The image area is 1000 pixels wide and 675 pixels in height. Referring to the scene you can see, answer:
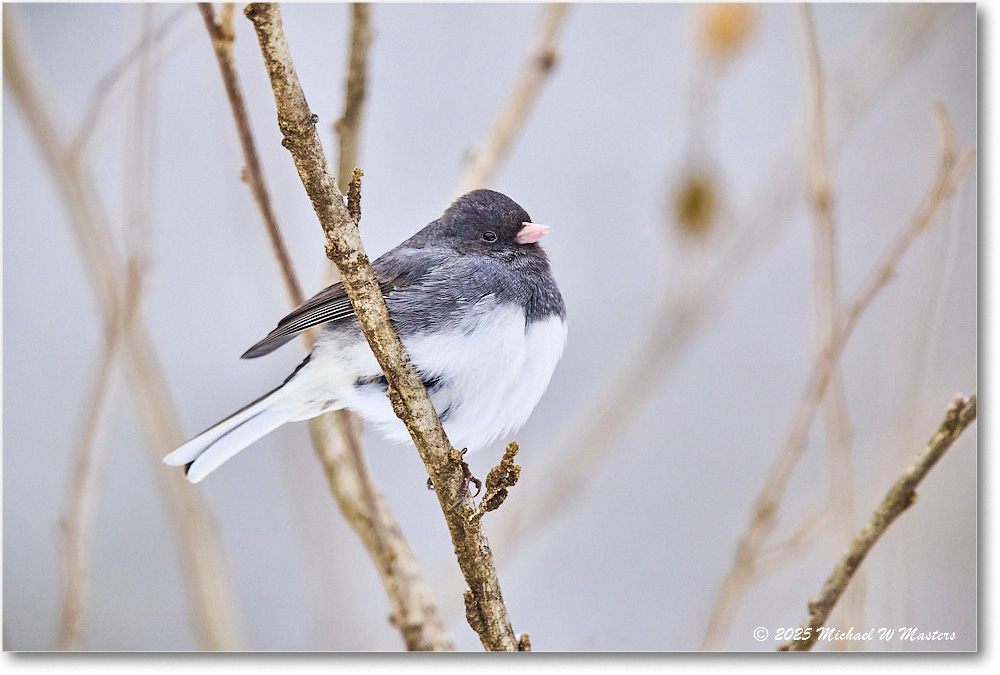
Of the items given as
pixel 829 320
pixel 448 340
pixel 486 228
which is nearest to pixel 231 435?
pixel 448 340

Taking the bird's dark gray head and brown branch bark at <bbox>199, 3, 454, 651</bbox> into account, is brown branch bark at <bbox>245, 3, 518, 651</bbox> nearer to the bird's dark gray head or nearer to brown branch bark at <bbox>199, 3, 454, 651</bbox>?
brown branch bark at <bbox>199, 3, 454, 651</bbox>

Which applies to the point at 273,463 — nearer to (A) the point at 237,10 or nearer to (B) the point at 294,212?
(B) the point at 294,212

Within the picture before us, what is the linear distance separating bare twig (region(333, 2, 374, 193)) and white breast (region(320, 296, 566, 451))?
0.42 m

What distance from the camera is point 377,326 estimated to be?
1173mm

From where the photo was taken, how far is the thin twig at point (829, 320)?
146 centimetres

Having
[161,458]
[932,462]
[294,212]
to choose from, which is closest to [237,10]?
[294,212]

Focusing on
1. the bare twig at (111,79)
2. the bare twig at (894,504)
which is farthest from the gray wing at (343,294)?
the bare twig at (894,504)

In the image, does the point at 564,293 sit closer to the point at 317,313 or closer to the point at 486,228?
the point at 486,228

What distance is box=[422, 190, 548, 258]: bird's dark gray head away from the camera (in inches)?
60.4

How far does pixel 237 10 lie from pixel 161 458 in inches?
36.4

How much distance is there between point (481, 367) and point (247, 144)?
1.87 feet

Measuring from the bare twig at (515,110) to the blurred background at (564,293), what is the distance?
0.23ft

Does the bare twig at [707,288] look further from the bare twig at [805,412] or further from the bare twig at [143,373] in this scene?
the bare twig at [143,373]

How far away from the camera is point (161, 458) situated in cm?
165
